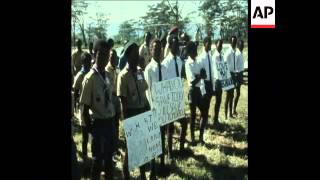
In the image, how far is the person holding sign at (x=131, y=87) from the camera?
4.30 metres

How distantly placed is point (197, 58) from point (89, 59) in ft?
3.50

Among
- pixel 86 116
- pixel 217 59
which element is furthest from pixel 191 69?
pixel 86 116

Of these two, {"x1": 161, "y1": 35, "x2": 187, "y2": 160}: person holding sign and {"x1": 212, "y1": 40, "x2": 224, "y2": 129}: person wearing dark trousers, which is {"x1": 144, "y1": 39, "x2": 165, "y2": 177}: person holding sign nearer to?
{"x1": 161, "y1": 35, "x2": 187, "y2": 160}: person holding sign

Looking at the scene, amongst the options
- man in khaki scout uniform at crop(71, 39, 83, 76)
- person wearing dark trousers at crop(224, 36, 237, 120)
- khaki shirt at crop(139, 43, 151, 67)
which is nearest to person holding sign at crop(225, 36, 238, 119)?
person wearing dark trousers at crop(224, 36, 237, 120)

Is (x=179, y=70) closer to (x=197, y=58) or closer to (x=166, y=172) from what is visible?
(x=197, y=58)

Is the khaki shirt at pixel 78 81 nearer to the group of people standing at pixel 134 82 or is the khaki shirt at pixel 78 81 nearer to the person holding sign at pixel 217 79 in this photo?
the group of people standing at pixel 134 82

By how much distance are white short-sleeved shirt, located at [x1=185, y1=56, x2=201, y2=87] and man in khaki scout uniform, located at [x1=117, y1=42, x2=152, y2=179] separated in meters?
0.48

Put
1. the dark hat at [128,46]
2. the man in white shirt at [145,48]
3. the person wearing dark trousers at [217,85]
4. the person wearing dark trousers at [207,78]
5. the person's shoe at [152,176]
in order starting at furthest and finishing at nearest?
the person wearing dark trousers at [217,85] < the person wearing dark trousers at [207,78] < the person's shoe at [152,176] < the man in white shirt at [145,48] < the dark hat at [128,46]

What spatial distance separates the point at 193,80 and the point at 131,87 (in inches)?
26.7

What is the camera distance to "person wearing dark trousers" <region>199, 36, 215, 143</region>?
4.84 meters

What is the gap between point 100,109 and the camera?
4.21 metres

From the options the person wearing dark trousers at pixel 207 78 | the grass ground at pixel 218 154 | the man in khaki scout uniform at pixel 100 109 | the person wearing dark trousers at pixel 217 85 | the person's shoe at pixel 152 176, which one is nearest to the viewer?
the man in khaki scout uniform at pixel 100 109

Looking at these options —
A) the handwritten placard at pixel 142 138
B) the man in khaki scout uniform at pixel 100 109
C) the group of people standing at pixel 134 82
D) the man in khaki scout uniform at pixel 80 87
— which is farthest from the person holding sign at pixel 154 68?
the man in khaki scout uniform at pixel 80 87
